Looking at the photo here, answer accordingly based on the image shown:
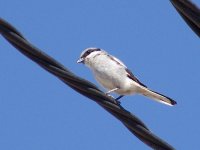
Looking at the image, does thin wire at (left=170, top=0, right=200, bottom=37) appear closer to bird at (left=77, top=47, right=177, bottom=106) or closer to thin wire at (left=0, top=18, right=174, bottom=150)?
thin wire at (left=0, top=18, right=174, bottom=150)

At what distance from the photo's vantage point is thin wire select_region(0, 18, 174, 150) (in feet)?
10.1

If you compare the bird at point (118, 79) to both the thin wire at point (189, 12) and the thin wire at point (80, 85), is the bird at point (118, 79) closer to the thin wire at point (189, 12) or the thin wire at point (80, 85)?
the thin wire at point (80, 85)

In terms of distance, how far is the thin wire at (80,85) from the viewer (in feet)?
10.1

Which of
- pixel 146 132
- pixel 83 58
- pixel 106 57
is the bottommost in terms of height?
pixel 146 132

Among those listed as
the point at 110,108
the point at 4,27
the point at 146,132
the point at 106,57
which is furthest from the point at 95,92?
the point at 106,57

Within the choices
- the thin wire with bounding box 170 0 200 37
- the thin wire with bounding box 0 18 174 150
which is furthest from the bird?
the thin wire with bounding box 170 0 200 37

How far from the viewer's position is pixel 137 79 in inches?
252

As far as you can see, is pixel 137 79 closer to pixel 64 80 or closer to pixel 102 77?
pixel 102 77

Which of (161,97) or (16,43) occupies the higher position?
(161,97)

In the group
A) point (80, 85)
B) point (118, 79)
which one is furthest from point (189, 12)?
point (118, 79)

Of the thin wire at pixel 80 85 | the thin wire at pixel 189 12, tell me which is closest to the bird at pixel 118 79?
the thin wire at pixel 80 85

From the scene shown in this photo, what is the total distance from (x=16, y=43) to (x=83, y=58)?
4203 mm

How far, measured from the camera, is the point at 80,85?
128 inches

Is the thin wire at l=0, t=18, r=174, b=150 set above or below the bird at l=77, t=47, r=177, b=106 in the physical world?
below
